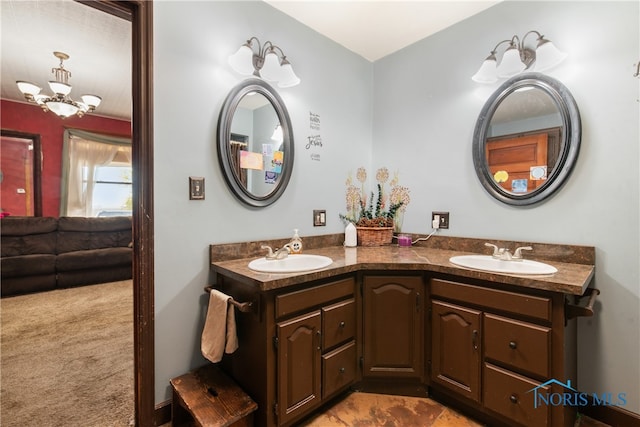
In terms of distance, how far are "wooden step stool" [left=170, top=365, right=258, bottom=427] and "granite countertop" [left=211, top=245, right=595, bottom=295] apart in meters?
0.54

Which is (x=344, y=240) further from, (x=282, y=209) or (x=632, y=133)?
(x=632, y=133)

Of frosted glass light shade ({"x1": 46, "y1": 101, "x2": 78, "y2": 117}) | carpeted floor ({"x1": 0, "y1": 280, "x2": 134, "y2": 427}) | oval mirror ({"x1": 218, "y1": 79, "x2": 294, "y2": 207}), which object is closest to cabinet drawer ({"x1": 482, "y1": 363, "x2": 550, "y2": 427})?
oval mirror ({"x1": 218, "y1": 79, "x2": 294, "y2": 207})

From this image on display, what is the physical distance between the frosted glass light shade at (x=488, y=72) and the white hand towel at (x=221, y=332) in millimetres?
2058

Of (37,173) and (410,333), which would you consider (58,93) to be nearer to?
(37,173)

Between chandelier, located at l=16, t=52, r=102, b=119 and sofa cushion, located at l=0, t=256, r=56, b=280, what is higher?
chandelier, located at l=16, t=52, r=102, b=119

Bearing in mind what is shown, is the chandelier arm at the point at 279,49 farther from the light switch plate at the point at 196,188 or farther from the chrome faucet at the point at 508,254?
the chrome faucet at the point at 508,254

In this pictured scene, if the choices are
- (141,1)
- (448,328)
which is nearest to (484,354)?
(448,328)

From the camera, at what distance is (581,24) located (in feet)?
5.08

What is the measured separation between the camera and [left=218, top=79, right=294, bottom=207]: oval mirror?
166 cm

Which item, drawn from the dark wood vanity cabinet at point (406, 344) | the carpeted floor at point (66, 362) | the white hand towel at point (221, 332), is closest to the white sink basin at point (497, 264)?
the dark wood vanity cabinet at point (406, 344)

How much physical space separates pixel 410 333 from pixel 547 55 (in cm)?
178

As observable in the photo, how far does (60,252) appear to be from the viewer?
3.92 m

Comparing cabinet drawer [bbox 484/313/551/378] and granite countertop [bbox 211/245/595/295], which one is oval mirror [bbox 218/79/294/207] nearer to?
granite countertop [bbox 211/245/595/295]

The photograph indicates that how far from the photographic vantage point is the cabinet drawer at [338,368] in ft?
4.85
